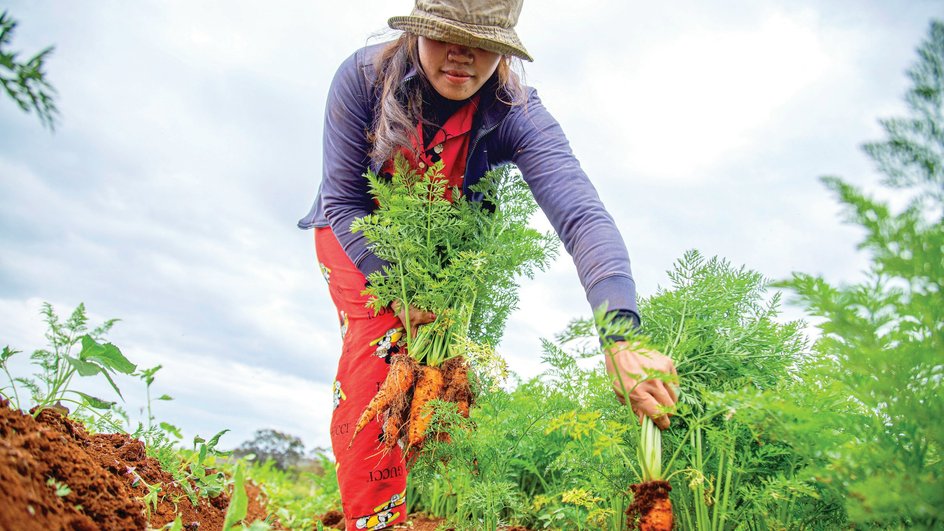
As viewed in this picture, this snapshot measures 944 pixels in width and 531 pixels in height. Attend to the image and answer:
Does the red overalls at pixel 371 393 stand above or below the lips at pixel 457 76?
below

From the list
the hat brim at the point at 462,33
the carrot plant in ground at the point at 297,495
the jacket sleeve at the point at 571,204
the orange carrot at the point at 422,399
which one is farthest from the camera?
the carrot plant in ground at the point at 297,495

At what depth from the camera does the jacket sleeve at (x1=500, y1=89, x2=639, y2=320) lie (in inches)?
86.7

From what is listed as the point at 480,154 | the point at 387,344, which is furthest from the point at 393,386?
the point at 480,154

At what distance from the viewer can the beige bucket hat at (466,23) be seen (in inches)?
91.3

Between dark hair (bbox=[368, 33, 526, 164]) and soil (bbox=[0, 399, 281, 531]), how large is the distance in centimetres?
129

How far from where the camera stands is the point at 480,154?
270cm

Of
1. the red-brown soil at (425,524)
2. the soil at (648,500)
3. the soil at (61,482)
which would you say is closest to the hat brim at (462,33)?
the soil at (648,500)

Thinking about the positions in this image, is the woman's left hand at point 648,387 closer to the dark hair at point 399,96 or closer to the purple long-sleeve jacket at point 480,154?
the purple long-sleeve jacket at point 480,154

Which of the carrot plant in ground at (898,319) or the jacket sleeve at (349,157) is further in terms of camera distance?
the jacket sleeve at (349,157)

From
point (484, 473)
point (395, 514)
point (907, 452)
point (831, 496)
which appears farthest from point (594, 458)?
point (907, 452)

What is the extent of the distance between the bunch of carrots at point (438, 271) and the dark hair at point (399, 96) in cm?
8

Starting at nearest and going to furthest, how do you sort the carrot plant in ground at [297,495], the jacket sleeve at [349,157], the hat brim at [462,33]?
1. the hat brim at [462,33]
2. the jacket sleeve at [349,157]
3. the carrot plant in ground at [297,495]

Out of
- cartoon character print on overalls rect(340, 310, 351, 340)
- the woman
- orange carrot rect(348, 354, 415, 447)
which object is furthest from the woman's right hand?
cartoon character print on overalls rect(340, 310, 351, 340)

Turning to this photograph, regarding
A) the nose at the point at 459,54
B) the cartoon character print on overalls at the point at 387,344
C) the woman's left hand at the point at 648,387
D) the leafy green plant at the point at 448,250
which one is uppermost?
the nose at the point at 459,54
